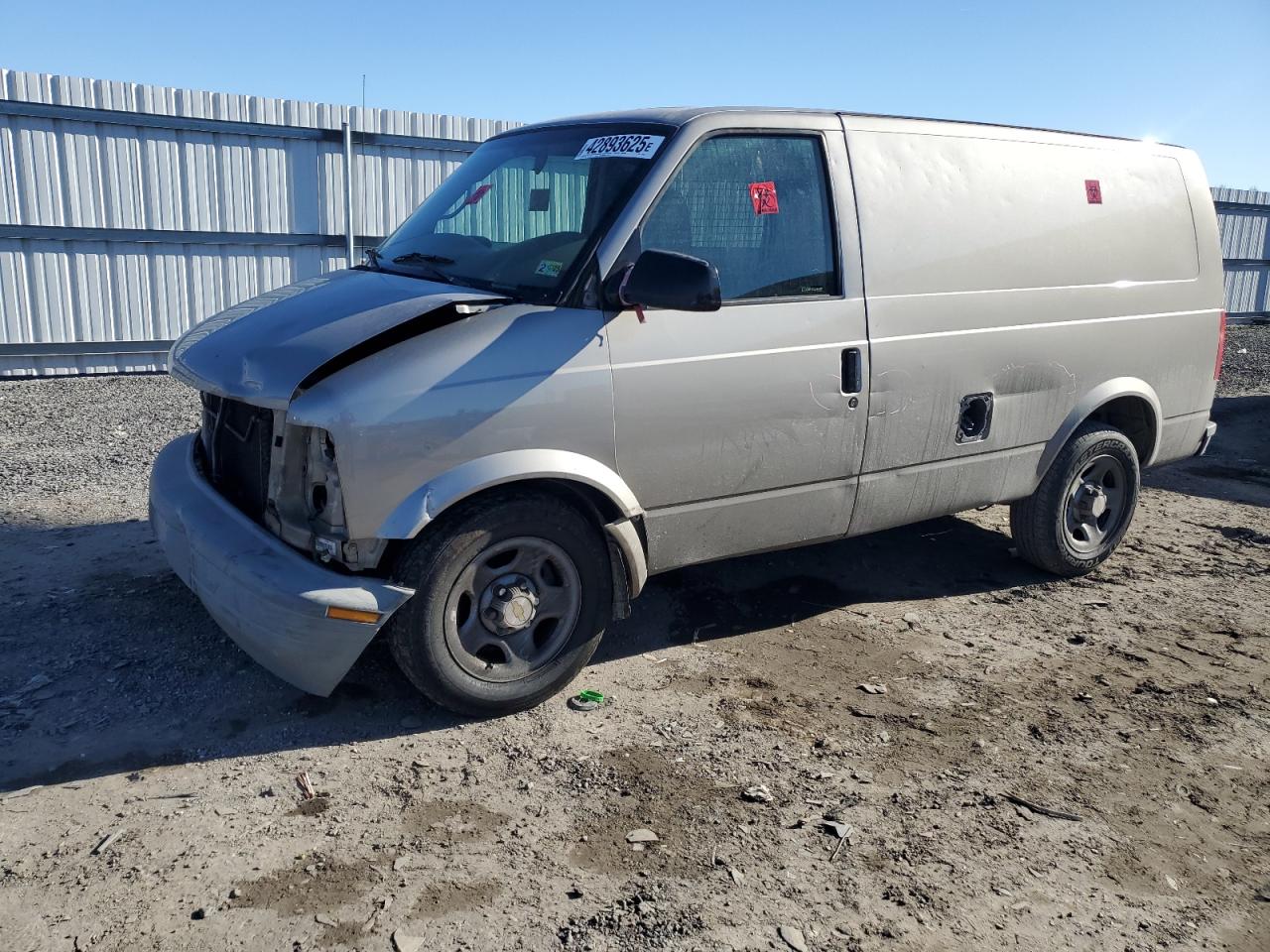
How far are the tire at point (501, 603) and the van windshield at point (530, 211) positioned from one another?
0.86 meters

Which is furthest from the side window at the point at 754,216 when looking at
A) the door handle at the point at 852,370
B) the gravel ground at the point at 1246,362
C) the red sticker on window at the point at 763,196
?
the gravel ground at the point at 1246,362

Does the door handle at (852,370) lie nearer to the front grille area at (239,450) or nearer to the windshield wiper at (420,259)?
the windshield wiper at (420,259)

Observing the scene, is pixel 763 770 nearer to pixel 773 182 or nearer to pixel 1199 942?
pixel 1199 942

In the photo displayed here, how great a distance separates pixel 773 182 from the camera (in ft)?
14.3

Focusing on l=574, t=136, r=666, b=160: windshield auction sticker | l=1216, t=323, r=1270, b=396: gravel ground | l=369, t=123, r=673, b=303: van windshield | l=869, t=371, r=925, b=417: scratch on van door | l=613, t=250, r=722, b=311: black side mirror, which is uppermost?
l=574, t=136, r=666, b=160: windshield auction sticker

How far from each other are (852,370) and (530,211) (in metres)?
1.52

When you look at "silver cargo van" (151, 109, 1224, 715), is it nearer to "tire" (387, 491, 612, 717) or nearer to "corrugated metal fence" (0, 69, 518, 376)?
"tire" (387, 491, 612, 717)

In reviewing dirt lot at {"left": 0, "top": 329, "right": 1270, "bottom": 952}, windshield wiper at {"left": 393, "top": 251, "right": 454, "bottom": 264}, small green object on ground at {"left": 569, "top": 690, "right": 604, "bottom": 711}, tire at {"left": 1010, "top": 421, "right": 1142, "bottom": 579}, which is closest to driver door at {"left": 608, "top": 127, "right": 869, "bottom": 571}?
small green object on ground at {"left": 569, "top": 690, "right": 604, "bottom": 711}

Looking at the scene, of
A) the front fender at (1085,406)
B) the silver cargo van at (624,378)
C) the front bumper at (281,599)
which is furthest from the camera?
the front fender at (1085,406)

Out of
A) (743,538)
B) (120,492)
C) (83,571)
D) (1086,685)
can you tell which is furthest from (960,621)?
(120,492)

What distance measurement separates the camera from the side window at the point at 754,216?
4098 mm

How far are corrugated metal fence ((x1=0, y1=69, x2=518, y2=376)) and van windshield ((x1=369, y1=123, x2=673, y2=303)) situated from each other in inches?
296

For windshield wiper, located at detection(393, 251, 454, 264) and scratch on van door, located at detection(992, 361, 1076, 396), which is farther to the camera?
scratch on van door, located at detection(992, 361, 1076, 396)

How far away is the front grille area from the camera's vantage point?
3.88m
